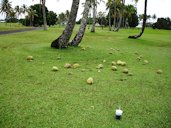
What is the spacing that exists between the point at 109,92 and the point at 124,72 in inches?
87.2

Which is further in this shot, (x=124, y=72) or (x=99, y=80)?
(x=124, y=72)

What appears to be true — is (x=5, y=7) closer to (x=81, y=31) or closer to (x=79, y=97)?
(x=81, y=31)

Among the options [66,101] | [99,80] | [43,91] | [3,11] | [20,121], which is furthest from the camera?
[3,11]

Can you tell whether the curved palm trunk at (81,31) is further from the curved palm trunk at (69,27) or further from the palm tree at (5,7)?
the palm tree at (5,7)

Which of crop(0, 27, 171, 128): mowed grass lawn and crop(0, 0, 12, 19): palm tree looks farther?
crop(0, 0, 12, 19): palm tree

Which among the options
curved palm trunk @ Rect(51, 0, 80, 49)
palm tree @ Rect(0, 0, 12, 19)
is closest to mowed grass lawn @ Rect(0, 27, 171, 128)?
curved palm trunk @ Rect(51, 0, 80, 49)

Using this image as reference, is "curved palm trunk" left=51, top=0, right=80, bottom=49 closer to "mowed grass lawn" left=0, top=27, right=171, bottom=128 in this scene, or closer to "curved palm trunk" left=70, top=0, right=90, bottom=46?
"curved palm trunk" left=70, top=0, right=90, bottom=46

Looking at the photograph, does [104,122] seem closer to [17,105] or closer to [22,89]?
[17,105]

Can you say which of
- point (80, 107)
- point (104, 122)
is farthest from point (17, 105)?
point (104, 122)

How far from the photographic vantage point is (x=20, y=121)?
3.99 meters

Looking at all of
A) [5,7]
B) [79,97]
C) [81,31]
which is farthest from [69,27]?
[5,7]

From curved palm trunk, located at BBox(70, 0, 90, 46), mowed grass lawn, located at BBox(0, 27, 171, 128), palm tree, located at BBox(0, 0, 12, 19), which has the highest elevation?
palm tree, located at BBox(0, 0, 12, 19)

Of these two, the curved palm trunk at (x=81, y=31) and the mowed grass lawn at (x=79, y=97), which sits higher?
the curved palm trunk at (x=81, y=31)

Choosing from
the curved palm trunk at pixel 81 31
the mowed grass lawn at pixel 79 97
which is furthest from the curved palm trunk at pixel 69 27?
the mowed grass lawn at pixel 79 97
